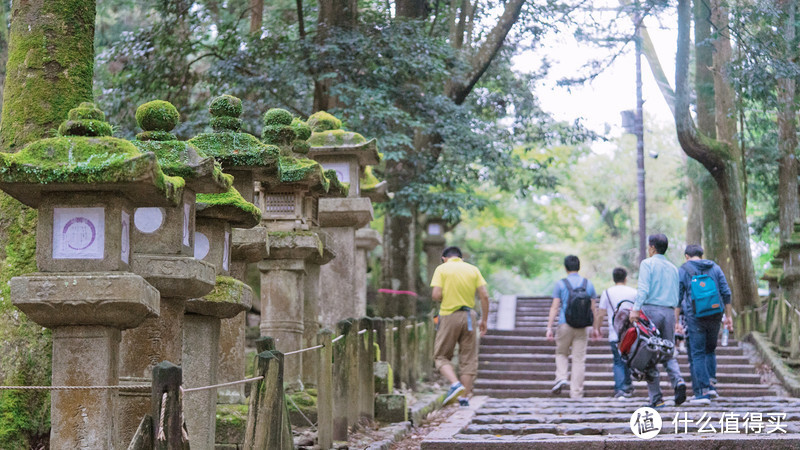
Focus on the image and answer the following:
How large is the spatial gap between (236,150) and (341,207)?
13.9 feet

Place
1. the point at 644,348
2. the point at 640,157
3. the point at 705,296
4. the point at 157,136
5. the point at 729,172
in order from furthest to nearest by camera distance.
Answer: the point at 640,157 → the point at 729,172 → the point at 705,296 → the point at 644,348 → the point at 157,136

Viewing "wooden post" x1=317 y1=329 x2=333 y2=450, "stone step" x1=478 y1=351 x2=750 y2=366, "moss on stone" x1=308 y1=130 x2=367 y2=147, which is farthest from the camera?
"stone step" x1=478 y1=351 x2=750 y2=366

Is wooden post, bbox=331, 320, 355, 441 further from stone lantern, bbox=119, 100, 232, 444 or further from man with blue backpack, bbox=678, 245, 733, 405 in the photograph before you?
man with blue backpack, bbox=678, 245, 733, 405

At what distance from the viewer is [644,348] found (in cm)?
1012

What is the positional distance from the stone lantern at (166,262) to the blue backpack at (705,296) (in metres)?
6.31

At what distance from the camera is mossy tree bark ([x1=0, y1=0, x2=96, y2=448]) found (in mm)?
6898

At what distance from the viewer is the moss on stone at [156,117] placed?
6.59 meters

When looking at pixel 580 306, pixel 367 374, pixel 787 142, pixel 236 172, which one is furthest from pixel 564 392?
pixel 787 142

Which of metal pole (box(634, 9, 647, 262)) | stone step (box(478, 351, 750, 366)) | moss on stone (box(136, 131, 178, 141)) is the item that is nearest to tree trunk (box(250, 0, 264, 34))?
stone step (box(478, 351, 750, 366))

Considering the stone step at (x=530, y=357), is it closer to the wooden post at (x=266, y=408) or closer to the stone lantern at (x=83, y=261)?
the wooden post at (x=266, y=408)

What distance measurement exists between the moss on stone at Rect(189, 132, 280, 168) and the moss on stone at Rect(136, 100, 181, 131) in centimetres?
110

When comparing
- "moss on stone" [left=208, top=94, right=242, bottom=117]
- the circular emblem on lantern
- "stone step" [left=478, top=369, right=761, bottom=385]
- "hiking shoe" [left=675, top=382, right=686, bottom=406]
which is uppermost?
"moss on stone" [left=208, top=94, right=242, bottom=117]

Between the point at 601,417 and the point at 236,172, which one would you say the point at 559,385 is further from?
the point at 236,172

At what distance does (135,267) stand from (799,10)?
580 inches
